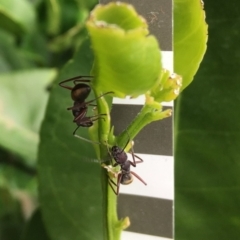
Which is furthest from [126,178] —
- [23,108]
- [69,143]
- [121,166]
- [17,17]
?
[17,17]

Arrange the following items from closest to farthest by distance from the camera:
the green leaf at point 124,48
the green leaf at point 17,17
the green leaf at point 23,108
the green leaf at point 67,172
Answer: the green leaf at point 124,48 → the green leaf at point 67,172 → the green leaf at point 23,108 → the green leaf at point 17,17

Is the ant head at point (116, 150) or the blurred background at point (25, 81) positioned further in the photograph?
the blurred background at point (25, 81)

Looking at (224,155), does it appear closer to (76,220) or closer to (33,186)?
(76,220)

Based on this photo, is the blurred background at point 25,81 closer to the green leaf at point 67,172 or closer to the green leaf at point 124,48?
the green leaf at point 67,172

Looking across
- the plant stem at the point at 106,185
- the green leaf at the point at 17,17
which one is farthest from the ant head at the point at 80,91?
the green leaf at the point at 17,17

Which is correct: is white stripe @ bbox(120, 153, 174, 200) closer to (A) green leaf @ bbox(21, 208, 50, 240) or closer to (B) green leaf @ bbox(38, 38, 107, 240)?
(B) green leaf @ bbox(38, 38, 107, 240)

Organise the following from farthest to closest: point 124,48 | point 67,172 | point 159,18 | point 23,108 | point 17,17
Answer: point 17,17
point 23,108
point 67,172
point 159,18
point 124,48

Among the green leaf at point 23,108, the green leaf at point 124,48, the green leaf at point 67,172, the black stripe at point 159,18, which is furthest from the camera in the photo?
the green leaf at point 23,108

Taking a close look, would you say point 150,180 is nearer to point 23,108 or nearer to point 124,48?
point 124,48

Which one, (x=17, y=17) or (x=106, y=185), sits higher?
(x=17, y=17)
